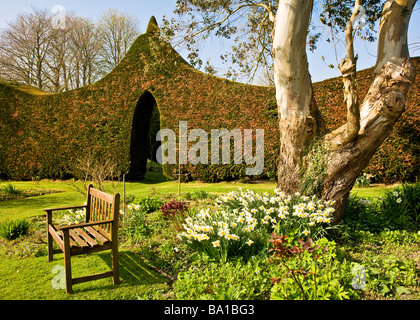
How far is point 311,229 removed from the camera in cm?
359

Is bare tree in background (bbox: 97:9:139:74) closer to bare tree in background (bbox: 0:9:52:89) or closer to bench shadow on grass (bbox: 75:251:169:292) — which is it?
bare tree in background (bbox: 0:9:52:89)

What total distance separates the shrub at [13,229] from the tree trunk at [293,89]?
4.30m

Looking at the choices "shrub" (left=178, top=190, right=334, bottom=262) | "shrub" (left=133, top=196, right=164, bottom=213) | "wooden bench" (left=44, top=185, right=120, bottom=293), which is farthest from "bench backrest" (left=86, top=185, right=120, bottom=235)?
"shrub" (left=133, top=196, right=164, bottom=213)

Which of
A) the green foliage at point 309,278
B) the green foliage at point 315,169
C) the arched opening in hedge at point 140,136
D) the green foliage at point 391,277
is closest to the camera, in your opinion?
the green foliage at point 309,278

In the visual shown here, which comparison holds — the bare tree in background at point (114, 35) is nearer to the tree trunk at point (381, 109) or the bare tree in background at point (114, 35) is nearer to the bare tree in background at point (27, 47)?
the bare tree in background at point (27, 47)

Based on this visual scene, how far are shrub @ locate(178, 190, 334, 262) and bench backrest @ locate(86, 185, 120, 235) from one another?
2.64ft

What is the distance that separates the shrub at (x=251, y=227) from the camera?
10.3ft

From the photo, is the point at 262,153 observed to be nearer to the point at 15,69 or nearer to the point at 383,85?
the point at 383,85

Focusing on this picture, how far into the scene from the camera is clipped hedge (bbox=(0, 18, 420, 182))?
785 centimetres

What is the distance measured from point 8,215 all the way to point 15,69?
15.9 m

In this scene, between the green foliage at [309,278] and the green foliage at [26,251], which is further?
the green foliage at [26,251]

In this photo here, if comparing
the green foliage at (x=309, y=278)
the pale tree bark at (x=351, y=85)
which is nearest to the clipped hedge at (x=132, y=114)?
the pale tree bark at (x=351, y=85)

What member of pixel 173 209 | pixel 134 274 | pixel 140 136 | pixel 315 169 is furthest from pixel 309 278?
pixel 140 136

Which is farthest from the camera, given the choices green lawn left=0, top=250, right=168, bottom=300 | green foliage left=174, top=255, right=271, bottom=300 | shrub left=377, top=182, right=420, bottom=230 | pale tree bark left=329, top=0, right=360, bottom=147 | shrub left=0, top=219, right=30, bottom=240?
shrub left=0, top=219, right=30, bottom=240
